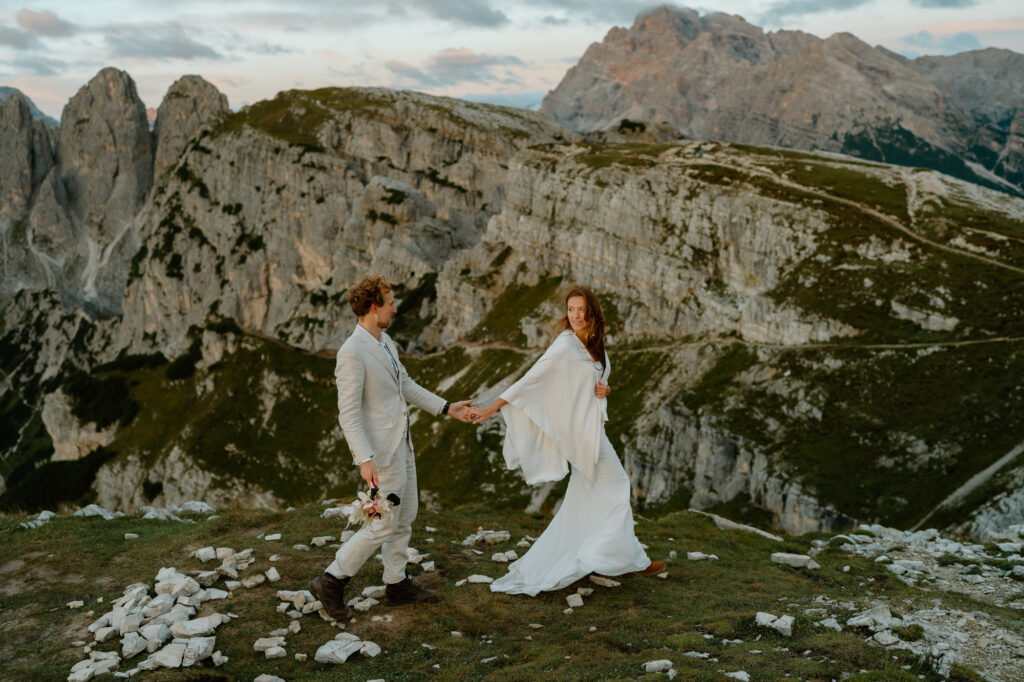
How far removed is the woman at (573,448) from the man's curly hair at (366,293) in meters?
3.48

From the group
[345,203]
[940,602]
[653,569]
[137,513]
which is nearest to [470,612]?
[653,569]

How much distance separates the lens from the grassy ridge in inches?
448

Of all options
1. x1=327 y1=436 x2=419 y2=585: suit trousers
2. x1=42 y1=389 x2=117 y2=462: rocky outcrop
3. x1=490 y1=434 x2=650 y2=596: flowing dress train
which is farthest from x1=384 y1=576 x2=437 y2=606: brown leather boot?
x1=42 y1=389 x2=117 y2=462: rocky outcrop

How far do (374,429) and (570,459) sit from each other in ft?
14.5

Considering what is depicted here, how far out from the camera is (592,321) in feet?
49.0

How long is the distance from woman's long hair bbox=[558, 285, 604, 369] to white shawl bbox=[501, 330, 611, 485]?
15 centimetres

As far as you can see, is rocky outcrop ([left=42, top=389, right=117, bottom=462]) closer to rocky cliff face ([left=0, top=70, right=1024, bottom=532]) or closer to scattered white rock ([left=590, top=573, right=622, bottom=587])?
rocky cliff face ([left=0, top=70, right=1024, bottom=532])

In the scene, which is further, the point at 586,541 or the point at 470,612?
the point at 586,541

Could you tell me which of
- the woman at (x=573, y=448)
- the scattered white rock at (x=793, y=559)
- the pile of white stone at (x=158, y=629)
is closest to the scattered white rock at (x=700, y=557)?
the scattered white rock at (x=793, y=559)

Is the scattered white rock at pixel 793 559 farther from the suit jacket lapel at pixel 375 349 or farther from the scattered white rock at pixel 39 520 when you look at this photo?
the scattered white rock at pixel 39 520

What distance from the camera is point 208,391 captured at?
123562 mm

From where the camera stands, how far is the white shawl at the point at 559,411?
15.0 m

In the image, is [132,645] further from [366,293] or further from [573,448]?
[573,448]

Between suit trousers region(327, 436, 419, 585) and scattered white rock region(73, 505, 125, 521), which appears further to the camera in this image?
scattered white rock region(73, 505, 125, 521)
